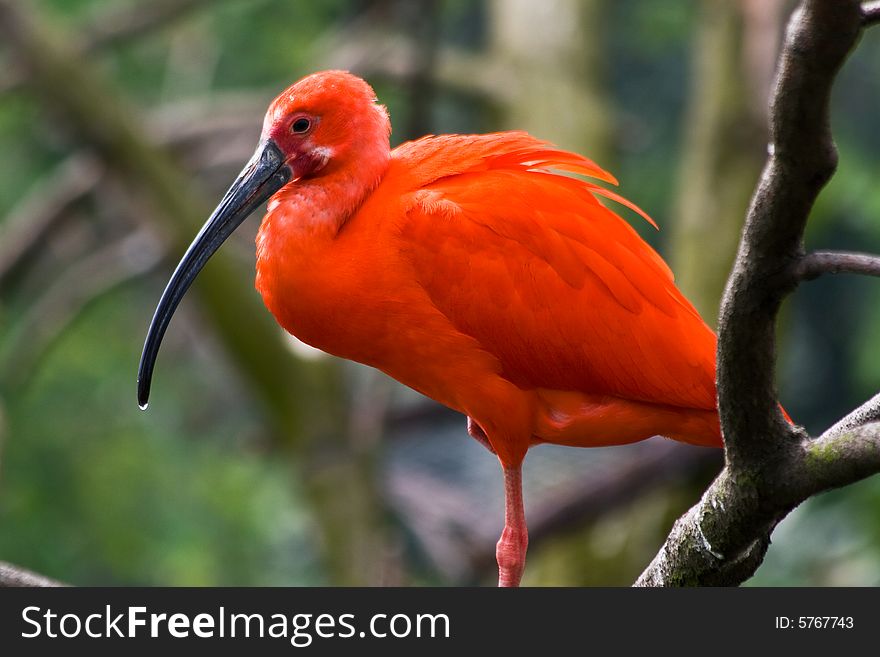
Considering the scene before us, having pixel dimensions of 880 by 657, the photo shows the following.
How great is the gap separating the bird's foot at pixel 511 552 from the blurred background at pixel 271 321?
10.7 feet

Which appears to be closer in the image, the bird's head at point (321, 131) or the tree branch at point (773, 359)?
the tree branch at point (773, 359)

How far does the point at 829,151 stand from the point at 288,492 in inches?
494

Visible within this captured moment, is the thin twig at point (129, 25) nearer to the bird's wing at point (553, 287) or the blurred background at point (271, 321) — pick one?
the blurred background at point (271, 321)

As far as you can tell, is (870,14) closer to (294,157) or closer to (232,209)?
(294,157)

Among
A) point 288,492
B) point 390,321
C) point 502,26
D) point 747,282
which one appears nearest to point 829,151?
point 747,282

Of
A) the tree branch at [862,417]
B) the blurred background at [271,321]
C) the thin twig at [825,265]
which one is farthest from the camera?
the blurred background at [271,321]

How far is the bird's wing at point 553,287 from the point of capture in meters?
3.97

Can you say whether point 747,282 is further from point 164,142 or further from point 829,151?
point 164,142

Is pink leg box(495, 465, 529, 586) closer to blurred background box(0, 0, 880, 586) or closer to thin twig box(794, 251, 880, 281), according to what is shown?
thin twig box(794, 251, 880, 281)

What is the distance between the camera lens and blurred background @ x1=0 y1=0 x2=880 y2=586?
877 centimetres

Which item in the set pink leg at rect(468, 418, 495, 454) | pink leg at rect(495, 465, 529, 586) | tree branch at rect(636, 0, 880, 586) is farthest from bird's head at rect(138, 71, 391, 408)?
tree branch at rect(636, 0, 880, 586)

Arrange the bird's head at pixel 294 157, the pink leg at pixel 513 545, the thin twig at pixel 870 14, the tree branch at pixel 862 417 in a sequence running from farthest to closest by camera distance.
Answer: the pink leg at pixel 513 545
the bird's head at pixel 294 157
the tree branch at pixel 862 417
the thin twig at pixel 870 14

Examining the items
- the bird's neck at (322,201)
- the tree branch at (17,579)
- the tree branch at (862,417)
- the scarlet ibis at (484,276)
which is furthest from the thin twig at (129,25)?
the tree branch at (862,417)

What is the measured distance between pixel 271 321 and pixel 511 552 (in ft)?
18.0
